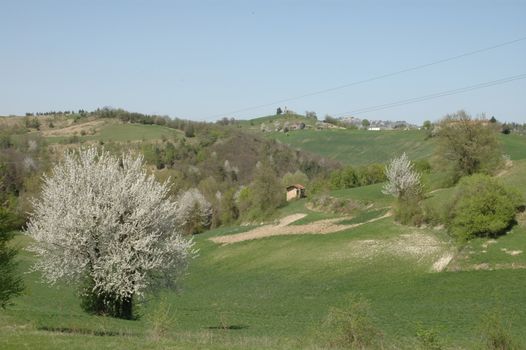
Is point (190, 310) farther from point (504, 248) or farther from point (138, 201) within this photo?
point (504, 248)

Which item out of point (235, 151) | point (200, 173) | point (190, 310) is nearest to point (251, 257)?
point (190, 310)

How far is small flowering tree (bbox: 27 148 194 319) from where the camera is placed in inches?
1080

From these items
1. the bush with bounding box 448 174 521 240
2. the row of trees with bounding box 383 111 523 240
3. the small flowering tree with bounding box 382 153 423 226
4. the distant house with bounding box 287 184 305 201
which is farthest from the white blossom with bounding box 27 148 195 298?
the distant house with bounding box 287 184 305 201

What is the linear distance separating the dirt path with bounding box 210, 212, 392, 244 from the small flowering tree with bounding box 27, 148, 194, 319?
1448 inches

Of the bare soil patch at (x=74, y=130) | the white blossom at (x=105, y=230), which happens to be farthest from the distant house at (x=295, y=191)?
the white blossom at (x=105, y=230)

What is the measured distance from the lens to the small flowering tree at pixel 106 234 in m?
27.4

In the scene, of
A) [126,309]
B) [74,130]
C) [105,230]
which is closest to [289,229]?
[126,309]

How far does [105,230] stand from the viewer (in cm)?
2741

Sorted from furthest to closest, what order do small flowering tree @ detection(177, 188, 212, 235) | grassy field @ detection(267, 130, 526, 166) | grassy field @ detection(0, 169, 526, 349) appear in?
1. grassy field @ detection(267, 130, 526, 166)
2. small flowering tree @ detection(177, 188, 212, 235)
3. grassy field @ detection(0, 169, 526, 349)

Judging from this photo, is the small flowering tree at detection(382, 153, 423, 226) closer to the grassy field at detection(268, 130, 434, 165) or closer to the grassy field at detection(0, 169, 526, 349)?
the grassy field at detection(0, 169, 526, 349)

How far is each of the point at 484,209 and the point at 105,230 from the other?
29066 millimetres

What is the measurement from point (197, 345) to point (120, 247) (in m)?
12.7

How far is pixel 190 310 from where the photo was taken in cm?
4109

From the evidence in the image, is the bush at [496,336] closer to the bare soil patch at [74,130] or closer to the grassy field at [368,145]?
the grassy field at [368,145]
